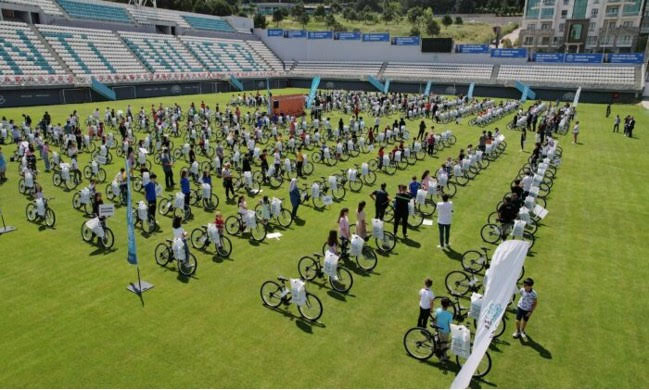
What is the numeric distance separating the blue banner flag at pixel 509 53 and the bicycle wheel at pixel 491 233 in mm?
57110

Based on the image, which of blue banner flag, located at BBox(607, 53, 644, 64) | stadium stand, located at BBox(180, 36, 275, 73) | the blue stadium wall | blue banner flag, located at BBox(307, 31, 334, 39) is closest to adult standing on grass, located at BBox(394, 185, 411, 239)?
the blue stadium wall

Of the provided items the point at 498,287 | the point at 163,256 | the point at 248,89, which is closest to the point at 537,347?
the point at 498,287

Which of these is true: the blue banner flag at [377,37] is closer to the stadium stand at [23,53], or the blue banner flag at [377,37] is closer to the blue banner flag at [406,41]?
the blue banner flag at [406,41]

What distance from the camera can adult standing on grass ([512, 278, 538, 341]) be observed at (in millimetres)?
9773

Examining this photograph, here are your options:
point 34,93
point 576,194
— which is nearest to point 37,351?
point 576,194

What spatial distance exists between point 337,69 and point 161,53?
28.0 m

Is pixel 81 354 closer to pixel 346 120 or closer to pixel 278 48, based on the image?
pixel 346 120

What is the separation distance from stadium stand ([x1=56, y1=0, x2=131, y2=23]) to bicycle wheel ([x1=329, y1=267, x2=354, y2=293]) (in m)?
62.7

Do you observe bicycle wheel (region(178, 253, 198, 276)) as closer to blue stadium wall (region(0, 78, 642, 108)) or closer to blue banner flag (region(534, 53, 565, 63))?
blue stadium wall (region(0, 78, 642, 108))

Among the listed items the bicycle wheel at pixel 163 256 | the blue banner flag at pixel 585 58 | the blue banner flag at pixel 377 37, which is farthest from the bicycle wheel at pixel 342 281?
the blue banner flag at pixel 377 37

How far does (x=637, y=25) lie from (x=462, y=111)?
70.5 meters

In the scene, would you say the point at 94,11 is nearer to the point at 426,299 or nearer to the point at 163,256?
the point at 163,256

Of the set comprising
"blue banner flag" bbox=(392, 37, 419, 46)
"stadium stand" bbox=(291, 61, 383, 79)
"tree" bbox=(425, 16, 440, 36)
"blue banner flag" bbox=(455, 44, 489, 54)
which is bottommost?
"stadium stand" bbox=(291, 61, 383, 79)

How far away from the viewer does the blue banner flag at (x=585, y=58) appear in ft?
197
